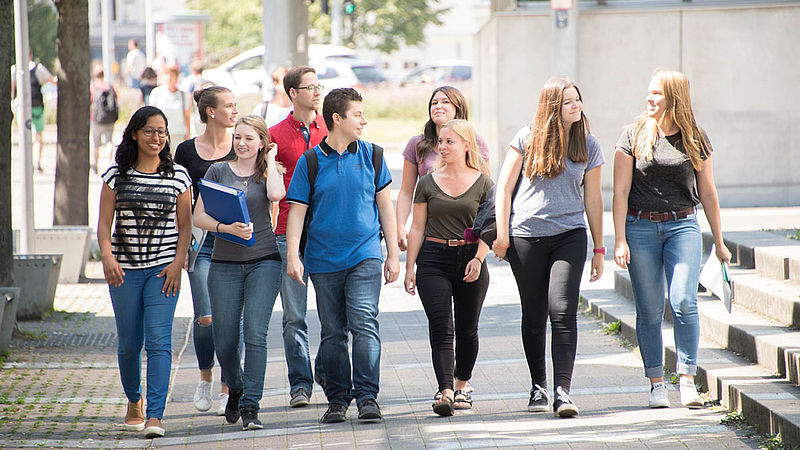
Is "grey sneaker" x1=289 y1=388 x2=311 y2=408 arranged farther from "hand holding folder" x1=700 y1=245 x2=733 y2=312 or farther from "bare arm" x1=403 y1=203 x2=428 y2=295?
"hand holding folder" x1=700 y1=245 x2=733 y2=312

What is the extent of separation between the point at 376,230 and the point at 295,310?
77 cm

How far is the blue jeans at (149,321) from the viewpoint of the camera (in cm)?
608

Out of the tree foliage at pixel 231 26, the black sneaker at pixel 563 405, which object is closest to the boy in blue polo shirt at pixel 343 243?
the black sneaker at pixel 563 405

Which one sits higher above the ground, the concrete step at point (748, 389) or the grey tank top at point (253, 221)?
the grey tank top at point (253, 221)

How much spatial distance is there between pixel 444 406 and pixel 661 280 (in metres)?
1.46

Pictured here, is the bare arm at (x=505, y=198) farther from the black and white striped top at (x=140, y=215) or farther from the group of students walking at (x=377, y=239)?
the black and white striped top at (x=140, y=215)

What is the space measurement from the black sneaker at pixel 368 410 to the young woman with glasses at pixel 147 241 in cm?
108

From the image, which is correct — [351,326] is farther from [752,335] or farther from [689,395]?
[752,335]

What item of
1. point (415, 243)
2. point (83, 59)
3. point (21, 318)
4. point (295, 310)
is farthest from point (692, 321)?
point (83, 59)

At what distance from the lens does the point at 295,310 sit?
6.61 meters

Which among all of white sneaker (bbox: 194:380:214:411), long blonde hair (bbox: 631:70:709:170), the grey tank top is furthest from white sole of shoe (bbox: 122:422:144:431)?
long blonde hair (bbox: 631:70:709:170)

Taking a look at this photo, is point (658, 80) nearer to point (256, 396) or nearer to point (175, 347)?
point (256, 396)

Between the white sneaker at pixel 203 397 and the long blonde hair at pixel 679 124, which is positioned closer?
the long blonde hair at pixel 679 124

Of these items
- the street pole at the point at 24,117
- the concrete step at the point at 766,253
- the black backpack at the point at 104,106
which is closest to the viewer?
the concrete step at the point at 766,253
